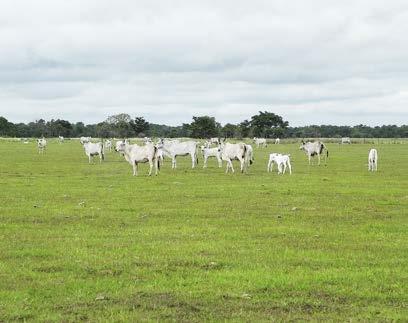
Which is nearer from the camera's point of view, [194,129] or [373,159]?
[373,159]

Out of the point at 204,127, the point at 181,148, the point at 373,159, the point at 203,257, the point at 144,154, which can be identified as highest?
the point at 204,127

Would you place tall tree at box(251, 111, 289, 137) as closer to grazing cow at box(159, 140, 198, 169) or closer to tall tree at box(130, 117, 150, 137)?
tall tree at box(130, 117, 150, 137)

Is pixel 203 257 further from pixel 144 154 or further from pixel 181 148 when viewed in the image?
pixel 181 148

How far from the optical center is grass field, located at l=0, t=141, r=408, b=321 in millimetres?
8796

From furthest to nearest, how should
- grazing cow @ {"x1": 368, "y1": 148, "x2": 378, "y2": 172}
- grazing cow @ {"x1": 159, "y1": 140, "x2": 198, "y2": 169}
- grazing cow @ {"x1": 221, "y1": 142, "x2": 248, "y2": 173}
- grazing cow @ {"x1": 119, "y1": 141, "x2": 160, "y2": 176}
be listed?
grazing cow @ {"x1": 159, "y1": 140, "x2": 198, "y2": 169} < grazing cow @ {"x1": 368, "y1": 148, "x2": 378, "y2": 172} < grazing cow @ {"x1": 221, "y1": 142, "x2": 248, "y2": 173} < grazing cow @ {"x1": 119, "y1": 141, "x2": 160, "y2": 176}

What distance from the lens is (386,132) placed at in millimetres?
198625

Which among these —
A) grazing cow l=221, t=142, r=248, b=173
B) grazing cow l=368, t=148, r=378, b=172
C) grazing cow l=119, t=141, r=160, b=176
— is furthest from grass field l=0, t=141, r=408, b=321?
grazing cow l=368, t=148, r=378, b=172

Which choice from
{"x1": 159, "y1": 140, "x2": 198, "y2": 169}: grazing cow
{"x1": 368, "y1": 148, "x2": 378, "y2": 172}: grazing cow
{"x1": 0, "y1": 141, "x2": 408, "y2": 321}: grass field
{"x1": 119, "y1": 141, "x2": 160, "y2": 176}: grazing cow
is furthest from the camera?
{"x1": 159, "y1": 140, "x2": 198, "y2": 169}: grazing cow

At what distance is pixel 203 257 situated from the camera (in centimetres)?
1203

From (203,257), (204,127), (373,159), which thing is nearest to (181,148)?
(373,159)

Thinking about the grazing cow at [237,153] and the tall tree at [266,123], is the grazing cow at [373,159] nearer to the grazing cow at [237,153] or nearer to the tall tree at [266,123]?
the grazing cow at [237,153]

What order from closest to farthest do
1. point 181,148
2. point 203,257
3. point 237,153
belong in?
→ point 203,257 < point 237,153 < point 181,148

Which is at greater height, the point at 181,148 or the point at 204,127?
the point at 204,127

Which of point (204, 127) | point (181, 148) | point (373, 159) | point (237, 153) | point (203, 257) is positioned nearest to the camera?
point (203, 257)
